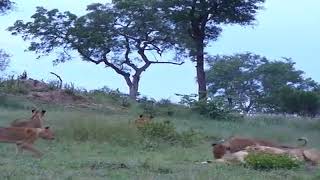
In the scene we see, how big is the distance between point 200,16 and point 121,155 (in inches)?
953

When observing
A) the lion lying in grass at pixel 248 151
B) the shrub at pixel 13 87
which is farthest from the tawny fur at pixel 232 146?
the shrub at pixel 13 87

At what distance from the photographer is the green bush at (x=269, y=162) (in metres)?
11.5

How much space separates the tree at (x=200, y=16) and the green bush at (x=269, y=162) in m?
24.4

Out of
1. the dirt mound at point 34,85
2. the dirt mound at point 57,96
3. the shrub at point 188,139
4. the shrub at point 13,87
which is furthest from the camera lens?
the dirt mound at point 34,85

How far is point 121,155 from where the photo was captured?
13.8 metres

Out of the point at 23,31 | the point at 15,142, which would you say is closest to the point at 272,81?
the point at 23,31

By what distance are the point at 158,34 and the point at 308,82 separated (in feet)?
50.5

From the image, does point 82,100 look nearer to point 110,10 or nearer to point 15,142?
point 110,10

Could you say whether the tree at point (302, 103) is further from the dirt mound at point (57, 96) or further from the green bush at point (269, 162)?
the green bush at point (269, 162)

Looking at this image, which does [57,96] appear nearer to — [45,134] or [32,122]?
[32,122]

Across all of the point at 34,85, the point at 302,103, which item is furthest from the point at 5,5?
the point at 302,103

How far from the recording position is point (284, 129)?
19.1 metres

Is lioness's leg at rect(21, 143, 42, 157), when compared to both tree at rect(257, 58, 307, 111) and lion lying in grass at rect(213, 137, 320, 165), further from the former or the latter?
tree at rect(257, 58, 307, 111)

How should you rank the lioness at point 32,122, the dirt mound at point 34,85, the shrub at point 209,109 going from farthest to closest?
the dirt mound at point 34,85 → the shrub at point 209,109 → the lioness at point 32,122
